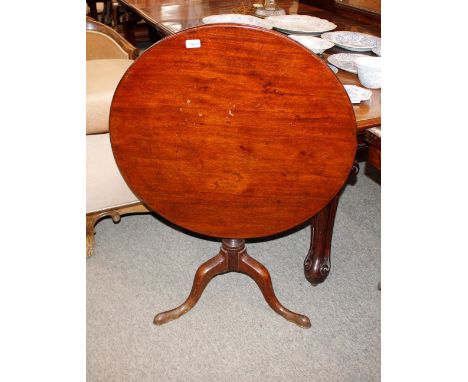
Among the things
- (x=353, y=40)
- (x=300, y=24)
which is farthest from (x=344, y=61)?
(x=300, y=24)

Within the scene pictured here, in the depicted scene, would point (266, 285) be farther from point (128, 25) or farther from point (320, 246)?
point (128, 25)

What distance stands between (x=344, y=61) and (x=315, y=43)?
0.21 m

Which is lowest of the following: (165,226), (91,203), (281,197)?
(165,226)

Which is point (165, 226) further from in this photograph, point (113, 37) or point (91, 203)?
point (113, 37)

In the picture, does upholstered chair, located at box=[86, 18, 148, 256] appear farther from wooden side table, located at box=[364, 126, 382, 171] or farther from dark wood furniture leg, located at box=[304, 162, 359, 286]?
wooden side table, located at box=[364, 126, 382, 171]

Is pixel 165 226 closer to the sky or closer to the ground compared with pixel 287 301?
closer to the sky

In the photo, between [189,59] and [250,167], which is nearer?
[189,59]

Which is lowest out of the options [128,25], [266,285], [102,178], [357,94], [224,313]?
[224,313]

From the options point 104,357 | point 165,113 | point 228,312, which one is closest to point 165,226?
point 228,312

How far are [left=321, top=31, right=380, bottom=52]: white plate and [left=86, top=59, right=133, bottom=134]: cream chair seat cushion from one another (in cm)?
89

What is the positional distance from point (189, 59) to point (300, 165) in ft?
1.34

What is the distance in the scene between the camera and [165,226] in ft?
7.53

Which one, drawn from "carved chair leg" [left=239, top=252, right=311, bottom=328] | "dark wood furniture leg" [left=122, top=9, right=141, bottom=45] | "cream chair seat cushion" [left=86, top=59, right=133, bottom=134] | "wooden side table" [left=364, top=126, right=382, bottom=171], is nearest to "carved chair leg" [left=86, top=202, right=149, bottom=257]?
"cream chair seat cushion" [left=86, top=59, right=133, bottom=134]

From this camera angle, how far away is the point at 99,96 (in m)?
1.71
